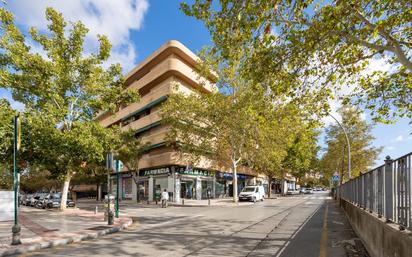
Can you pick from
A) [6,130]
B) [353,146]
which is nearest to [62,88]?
[6,130]

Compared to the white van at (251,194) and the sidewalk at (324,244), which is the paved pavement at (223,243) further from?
the white van at (251,194)

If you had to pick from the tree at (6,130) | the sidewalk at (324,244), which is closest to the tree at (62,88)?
the tree at (6,130)

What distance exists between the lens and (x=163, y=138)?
3909 centimetres

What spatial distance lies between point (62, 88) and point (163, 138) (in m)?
17.3

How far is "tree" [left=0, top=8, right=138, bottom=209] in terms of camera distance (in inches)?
804

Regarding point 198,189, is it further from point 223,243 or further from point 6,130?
point 223,243

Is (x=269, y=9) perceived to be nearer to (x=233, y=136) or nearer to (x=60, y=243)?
(x=60, y=243)

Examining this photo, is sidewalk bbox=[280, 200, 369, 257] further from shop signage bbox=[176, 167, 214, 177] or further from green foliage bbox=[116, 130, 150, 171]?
shop signage bbox=[176, 167, 214, 177]

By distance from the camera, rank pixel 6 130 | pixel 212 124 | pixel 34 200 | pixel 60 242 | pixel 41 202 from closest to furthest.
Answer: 1. pixel 60 242
2. pixel 6 130
3. pixel 41 202
4. pixel 212 124
5. pixel 34 200

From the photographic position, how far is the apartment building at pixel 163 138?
40.0 meters

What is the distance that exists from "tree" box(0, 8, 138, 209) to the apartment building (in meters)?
14.2

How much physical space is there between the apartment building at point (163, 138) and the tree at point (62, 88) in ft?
46.6

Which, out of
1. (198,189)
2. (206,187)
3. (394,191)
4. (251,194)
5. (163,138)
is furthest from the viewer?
(206,187)

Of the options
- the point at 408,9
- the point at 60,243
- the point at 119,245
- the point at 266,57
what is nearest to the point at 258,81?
the point at 266,57
